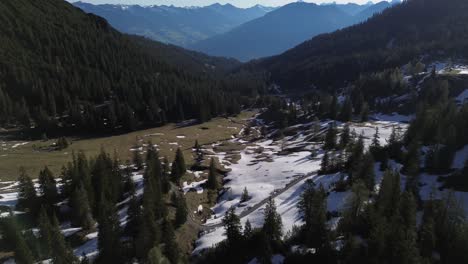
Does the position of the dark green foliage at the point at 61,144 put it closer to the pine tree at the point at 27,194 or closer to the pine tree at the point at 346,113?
the pine tree at the point at 27,194

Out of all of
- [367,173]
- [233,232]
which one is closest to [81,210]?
[233,232]

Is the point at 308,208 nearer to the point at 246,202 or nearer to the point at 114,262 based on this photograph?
the point at 246,202

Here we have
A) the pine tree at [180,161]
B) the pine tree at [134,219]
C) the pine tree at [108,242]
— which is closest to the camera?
the pine tree at [108,242]

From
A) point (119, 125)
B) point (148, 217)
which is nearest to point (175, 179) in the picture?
point (148, 217)

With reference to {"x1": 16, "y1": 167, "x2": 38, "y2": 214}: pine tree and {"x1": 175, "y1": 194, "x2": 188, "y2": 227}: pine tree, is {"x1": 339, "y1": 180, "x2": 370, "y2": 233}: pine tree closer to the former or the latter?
{"x1": 175, "y1": 194, "x2": 188, "y2": 227}: pine tree

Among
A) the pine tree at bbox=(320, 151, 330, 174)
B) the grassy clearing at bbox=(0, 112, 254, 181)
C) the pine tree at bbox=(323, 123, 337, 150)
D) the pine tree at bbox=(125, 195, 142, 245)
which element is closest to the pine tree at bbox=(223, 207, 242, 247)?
the pine tree at bbox=(125, 195, 142, 245)

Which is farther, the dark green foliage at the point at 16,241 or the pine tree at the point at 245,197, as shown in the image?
the pine tree at the point at 245,197

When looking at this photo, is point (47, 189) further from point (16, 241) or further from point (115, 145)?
point (115, 145)

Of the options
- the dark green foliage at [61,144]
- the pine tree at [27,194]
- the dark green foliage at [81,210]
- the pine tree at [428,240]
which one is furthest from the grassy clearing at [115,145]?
the pine tree at [428,240]
